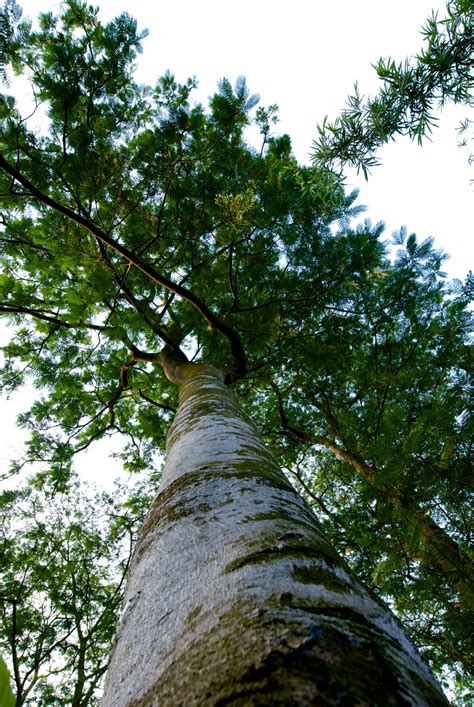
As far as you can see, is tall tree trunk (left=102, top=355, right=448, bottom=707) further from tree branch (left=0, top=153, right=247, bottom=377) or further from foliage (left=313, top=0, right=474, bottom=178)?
tree branch (left=0, top=153, right=247, bottom=377)

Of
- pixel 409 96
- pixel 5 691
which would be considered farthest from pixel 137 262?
pixel 5 691

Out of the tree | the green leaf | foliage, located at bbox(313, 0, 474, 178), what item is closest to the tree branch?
the tree

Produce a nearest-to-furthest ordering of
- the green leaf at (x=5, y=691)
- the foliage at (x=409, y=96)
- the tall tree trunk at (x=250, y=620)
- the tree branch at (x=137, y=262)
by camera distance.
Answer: the green leaf at (x=5, y=691), the tall tree trunk at (x=250, y=620), the foliage at (x=409, y=96), the tree branch at (x=137, y=262)

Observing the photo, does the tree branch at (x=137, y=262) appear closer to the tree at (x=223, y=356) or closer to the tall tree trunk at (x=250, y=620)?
the tree at (x=223, y=356)

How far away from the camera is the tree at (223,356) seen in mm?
514

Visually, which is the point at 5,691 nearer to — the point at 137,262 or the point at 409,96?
the point at 409,96

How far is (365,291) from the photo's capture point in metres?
4.70

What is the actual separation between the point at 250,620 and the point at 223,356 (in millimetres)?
5286

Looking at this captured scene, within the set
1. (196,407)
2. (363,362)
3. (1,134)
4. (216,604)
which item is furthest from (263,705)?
(363,362)

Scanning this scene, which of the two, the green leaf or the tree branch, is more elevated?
the tree branch

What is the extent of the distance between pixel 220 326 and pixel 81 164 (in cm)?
208

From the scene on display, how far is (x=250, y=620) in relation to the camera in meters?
0.50

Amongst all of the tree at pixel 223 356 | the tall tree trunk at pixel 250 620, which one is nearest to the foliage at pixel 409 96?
the tree at pixel 223 356

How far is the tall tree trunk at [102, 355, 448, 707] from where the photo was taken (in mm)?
394
